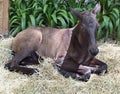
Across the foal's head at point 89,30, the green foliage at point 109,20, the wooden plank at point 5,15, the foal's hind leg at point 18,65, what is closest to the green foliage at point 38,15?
the wooden plank at point 5,15

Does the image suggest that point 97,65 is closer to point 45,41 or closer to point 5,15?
point 45,41

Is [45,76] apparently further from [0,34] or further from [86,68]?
[0,34]

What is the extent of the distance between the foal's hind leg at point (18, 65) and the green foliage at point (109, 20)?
1.98 m

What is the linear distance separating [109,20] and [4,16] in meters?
2.04

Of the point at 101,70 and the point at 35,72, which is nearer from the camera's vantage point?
the point at 35,72


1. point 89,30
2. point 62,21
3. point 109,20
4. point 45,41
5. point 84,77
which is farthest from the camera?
point 109,20

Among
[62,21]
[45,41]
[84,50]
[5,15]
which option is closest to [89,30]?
[84,50]

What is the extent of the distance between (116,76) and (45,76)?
104cm

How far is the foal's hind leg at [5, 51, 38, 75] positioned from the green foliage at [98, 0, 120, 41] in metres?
1.98

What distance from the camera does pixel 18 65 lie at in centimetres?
573

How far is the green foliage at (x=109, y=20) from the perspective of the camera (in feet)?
23.8

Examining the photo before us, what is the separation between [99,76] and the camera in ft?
17.9

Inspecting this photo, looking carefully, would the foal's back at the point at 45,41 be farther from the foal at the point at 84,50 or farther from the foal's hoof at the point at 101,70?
the foal's hoof at the point at 101,70

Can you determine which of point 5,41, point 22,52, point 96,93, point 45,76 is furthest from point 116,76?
point 5,41
